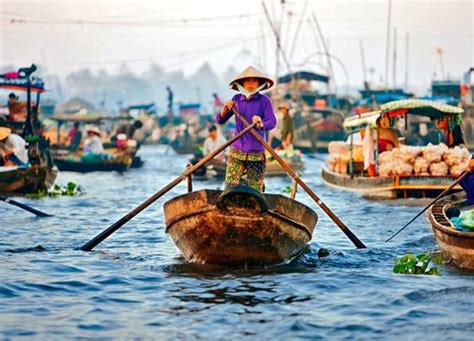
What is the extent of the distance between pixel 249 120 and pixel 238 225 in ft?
4.33

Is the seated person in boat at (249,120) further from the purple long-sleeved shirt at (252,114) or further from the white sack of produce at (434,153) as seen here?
the white sack of produce at (434,153)

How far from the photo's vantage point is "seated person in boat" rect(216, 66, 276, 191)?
891 centimetres

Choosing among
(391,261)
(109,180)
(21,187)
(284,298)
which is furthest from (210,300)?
(109,180)

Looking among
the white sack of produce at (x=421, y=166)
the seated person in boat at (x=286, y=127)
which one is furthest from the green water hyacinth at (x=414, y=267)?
the seated person in boat at (x=286, y=127)

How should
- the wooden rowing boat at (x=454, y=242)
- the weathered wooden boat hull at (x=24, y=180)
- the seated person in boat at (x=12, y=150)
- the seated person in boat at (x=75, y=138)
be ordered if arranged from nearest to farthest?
1. the wooden rowing boat at (x=454, y=242)
2. the weathered wooden boat hull at (x=24, y=180)
3. the seated person in boat at (x=12, y=150)
4. the seated person in boat at (x=75, y=138)

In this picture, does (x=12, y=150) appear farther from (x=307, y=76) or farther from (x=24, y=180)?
(x=307, y=76)

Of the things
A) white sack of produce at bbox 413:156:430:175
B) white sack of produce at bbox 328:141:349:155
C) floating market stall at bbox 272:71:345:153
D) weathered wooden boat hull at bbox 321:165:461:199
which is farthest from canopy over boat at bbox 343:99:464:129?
floating market stall at bbox 272:71:345:153

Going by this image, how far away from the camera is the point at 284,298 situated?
742 centimetres

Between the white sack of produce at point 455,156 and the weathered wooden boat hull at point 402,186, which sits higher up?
the white sack of produce at point 455,156

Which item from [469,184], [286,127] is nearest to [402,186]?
[469,184]

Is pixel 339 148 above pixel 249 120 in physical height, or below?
below

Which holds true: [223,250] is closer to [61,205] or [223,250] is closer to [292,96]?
[61,205]

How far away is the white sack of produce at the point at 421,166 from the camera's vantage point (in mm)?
15773

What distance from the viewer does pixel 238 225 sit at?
8141 millimetres
